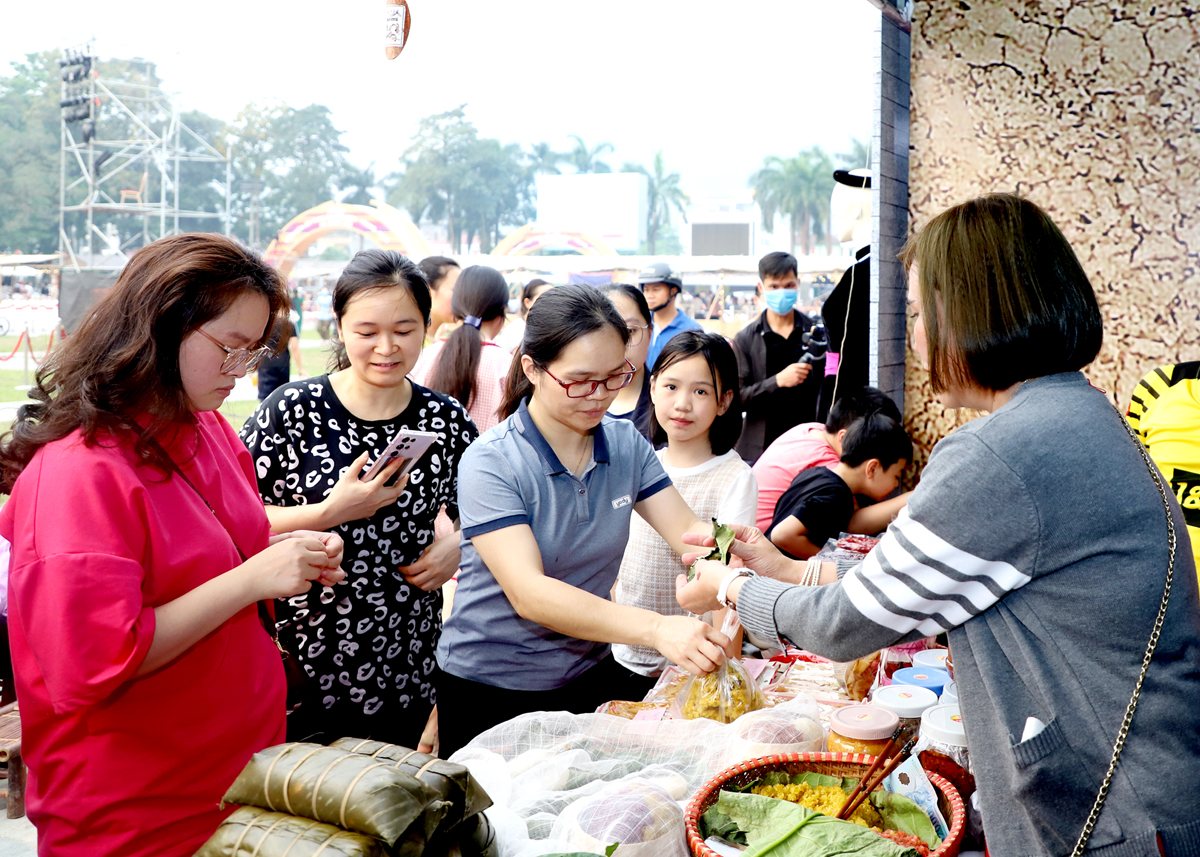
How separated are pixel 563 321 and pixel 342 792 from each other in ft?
3.76

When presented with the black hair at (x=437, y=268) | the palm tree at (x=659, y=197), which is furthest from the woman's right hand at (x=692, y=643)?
the palm tree at (x=659, y=197)

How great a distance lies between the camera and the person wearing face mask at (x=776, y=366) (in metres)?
4.89

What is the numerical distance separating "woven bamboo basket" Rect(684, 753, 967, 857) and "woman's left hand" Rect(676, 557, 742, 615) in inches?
12.7

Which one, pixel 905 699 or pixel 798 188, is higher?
pixel 798 188

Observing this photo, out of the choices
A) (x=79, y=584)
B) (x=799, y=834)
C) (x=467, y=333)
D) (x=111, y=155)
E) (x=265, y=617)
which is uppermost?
(x=111, y=155)

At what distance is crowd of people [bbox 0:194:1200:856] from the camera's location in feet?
3.53

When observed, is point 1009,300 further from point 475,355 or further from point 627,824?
point 475,355

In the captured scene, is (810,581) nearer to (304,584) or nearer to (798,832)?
(798,832)

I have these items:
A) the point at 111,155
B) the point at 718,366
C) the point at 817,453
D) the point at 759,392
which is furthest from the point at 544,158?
the point at 718,366

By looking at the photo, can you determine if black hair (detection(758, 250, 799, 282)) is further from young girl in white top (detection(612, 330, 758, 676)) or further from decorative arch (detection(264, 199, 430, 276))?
decorative arch (detection(264, 199, 430, 276))

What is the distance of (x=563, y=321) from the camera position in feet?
6.40

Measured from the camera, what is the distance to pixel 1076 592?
3.52ft

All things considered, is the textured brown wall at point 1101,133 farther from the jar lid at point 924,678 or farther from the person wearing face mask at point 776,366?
the jar lid at point 924,678

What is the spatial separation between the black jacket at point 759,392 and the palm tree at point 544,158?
44.6 metres
